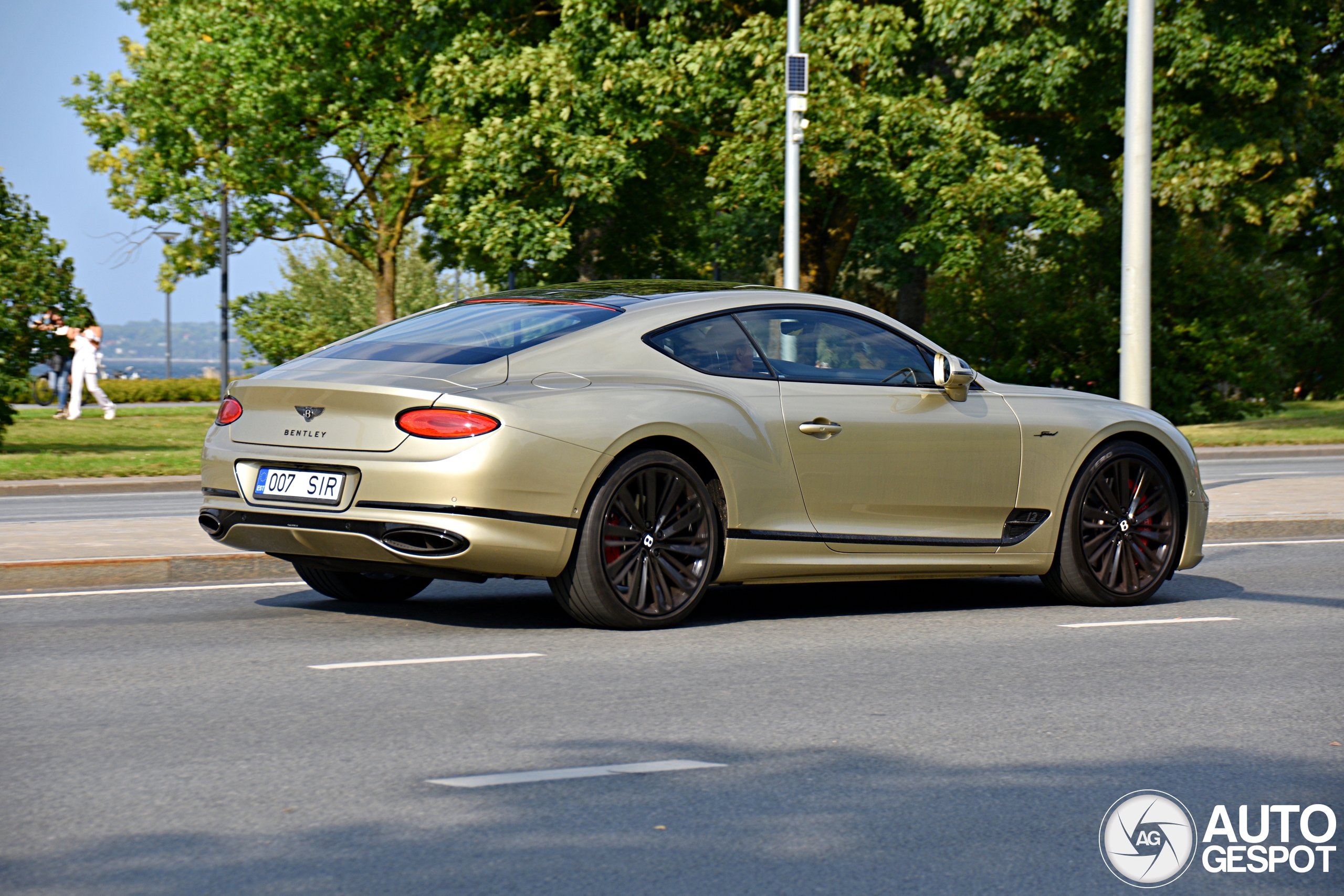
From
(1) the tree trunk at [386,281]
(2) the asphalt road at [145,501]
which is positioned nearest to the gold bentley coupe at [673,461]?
(2) the asphalt road at [145,501]

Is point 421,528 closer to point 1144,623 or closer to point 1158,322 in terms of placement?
point 1144,623

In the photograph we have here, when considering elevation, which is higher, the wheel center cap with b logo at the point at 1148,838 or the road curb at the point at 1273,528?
the road curb at the point at 1273,528

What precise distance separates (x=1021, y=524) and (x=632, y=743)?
372 cm

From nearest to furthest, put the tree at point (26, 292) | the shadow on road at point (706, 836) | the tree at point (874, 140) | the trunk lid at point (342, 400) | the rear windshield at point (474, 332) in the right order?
the shadow on road at point (706, 836)
the trunk lid at point (342, 400)
the rear windshield at point (474, 332)
the tree at point (26, 292)
the tree at point (874, 140)


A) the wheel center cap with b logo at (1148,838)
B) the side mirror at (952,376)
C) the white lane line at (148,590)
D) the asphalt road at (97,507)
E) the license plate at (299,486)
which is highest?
the side mirror at (952,376)

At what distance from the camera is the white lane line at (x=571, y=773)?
15.2 ft

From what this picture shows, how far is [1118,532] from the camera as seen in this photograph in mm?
8641

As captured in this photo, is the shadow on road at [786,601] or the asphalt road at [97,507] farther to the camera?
the asphalt road at [97,507]

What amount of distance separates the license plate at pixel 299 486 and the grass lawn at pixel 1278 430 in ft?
64.4

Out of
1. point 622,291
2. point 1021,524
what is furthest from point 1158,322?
point 622,291

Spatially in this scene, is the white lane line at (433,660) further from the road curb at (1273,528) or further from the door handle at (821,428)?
the road curb at (1273,528)

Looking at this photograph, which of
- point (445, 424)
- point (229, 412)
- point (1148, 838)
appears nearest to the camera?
point (1148, 838)

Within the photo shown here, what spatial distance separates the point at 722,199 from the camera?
78.8ft

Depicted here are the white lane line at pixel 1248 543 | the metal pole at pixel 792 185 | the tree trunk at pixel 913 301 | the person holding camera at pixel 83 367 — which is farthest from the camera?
the tree trunk at pixel 913 301
